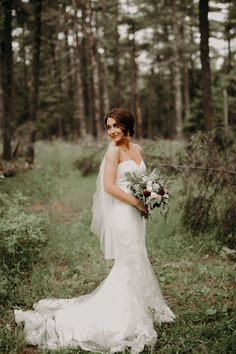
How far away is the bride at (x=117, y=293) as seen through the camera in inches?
177

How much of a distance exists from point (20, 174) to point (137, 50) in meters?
20.4

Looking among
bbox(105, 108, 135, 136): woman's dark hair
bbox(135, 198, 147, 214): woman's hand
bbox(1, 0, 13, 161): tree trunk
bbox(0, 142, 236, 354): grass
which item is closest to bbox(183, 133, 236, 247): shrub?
bbox(0, 142, 236, 354): grass

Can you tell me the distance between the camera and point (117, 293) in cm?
474

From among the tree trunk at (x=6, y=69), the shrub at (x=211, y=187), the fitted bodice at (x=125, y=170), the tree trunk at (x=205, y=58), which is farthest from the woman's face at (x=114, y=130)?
the tree trunk at (x=6, y=69)

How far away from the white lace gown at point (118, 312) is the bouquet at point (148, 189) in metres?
0.12

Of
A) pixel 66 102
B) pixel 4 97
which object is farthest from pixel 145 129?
pixel 4 97

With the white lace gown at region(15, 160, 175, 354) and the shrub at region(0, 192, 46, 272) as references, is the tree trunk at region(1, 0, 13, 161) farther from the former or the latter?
the white lace gown at region(15, 160, 175, 354)

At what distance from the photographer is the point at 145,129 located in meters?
46.6

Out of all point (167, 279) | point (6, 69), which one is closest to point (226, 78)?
point (6, 69)

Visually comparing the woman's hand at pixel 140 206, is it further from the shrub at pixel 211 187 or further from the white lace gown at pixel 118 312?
the shrub at pixel 211 187

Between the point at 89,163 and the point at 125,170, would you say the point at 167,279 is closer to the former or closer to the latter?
the point at 125,170

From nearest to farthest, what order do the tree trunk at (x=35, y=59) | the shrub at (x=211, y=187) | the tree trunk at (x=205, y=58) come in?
the shrub at (x=211, y=187) < the tree trunk at (x=205, y=58) < the tree trunk at (x=35, y=59)

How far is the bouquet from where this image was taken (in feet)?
15.0

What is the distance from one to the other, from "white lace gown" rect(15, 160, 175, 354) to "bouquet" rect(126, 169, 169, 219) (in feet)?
0.40
